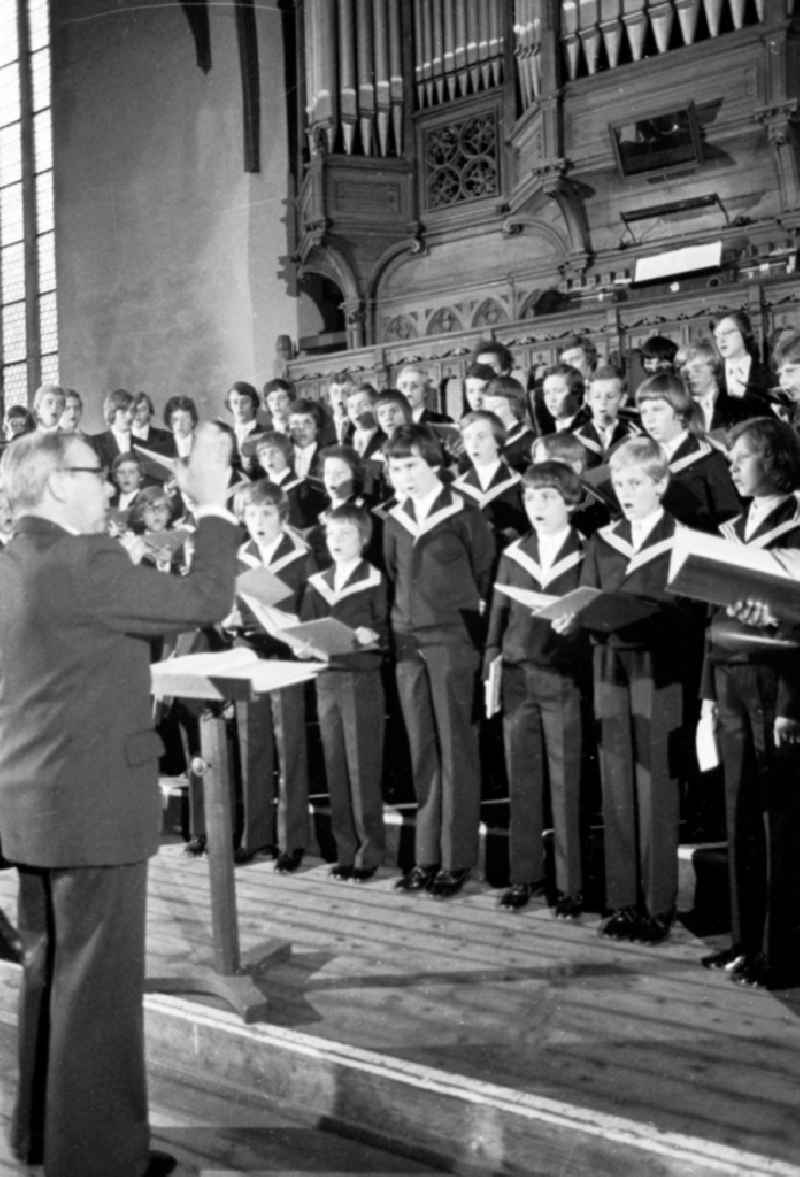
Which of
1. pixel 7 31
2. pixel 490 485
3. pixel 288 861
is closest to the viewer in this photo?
pixel 288 861

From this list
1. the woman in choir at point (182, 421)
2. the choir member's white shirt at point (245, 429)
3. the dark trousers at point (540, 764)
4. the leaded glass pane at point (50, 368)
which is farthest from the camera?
the leaded glass pane at point (50, 368)

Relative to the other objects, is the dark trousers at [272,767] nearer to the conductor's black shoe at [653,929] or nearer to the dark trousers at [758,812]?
the conductor's black shoe at [653,929]

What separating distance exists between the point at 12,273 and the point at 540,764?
928cm

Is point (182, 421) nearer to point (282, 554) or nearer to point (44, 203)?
point (282, 554)

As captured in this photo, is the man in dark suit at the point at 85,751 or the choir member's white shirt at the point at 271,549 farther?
the choir member's white shirt at the point at 271,549

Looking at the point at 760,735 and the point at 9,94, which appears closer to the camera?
the point at 760,735

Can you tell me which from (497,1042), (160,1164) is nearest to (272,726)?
(497,1042)

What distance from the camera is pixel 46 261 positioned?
11.2 m

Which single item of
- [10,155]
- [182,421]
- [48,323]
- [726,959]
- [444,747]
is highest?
[10,155]

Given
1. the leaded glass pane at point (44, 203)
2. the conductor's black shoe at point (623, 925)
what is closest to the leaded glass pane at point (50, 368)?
the leaded glass pane at point (44, 203)

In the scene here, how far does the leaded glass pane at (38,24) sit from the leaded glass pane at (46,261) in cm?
172

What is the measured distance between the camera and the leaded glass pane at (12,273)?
11.4 m

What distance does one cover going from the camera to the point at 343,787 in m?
4.29

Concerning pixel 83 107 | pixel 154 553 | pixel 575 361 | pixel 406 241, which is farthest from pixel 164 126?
pixel 154 553
